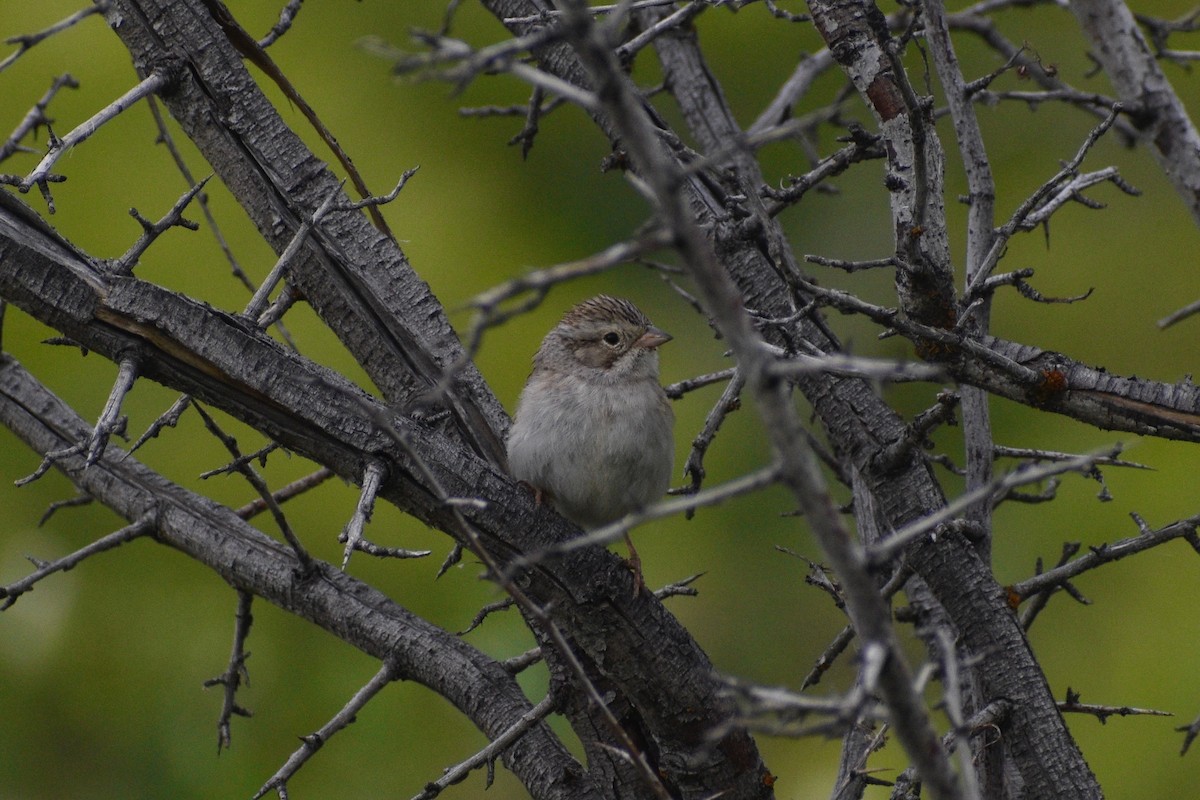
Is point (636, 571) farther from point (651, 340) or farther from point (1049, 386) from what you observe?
point (651, 340)

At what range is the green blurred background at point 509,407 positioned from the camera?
743cm

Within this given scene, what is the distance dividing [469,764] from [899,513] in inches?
60.8

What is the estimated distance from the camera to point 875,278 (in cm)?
836

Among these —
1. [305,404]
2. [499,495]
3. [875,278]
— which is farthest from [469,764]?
[875,278]

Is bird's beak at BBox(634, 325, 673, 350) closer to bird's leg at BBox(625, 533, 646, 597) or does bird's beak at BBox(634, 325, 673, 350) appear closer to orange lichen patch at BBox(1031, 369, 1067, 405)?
bird's leg at BBox(625, 533, 646, 597)

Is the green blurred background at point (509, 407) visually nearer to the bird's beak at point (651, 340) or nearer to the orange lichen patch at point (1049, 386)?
the bird's beak at point (651, 340)

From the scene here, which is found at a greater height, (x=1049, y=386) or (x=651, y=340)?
(x=651, y=340)

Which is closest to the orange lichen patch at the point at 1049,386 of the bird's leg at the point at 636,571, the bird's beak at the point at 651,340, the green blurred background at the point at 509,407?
the bird's leg at the point at 636,571

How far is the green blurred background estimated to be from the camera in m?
7.43

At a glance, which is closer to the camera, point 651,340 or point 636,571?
point 636,571

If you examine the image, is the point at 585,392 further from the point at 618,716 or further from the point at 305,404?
the point at 305,404

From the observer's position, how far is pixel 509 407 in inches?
328

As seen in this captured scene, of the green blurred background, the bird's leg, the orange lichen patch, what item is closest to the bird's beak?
the bird's leg

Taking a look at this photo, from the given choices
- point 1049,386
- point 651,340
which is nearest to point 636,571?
point 1049,386
